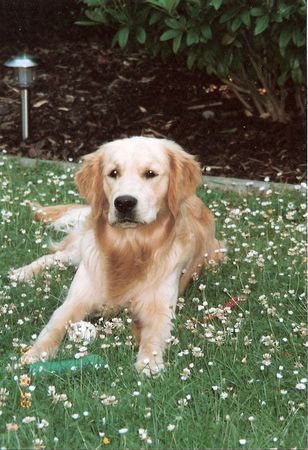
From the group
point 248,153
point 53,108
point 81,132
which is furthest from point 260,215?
point 53,108

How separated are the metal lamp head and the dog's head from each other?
3512 millimetres

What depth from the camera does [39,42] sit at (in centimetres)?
999

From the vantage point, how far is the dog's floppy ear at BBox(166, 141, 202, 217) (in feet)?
15.1

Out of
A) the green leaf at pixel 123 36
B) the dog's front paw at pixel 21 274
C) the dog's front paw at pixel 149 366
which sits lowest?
the dog's front paw at pixel 21 274

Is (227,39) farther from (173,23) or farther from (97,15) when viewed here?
(97,15)

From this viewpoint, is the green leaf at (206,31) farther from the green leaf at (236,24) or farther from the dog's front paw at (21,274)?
the dog's front paw at (21,274)

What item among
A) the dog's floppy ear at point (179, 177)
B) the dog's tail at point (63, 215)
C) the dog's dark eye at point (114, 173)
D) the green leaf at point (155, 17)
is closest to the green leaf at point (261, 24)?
the green leaf at point (155, 17)

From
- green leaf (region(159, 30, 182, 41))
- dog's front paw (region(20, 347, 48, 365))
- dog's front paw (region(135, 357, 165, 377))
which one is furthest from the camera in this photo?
green leaf (region(159, 30, 182, 41))

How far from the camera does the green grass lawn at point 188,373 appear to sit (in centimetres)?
325

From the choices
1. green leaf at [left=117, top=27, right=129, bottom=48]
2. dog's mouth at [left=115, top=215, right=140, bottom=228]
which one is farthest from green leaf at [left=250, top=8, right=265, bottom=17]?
dog's mouth at [left=115, top=215, right=140, bottom=228]

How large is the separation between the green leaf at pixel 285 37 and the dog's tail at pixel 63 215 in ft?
6.44

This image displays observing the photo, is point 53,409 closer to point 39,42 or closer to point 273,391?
point 273,391

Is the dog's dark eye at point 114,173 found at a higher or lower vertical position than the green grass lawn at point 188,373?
higher

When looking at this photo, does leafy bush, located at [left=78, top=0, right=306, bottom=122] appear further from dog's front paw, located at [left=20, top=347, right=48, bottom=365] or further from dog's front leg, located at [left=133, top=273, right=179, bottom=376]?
dog's front paw, located at [left=20, top=347, right=48, bottom=365]
